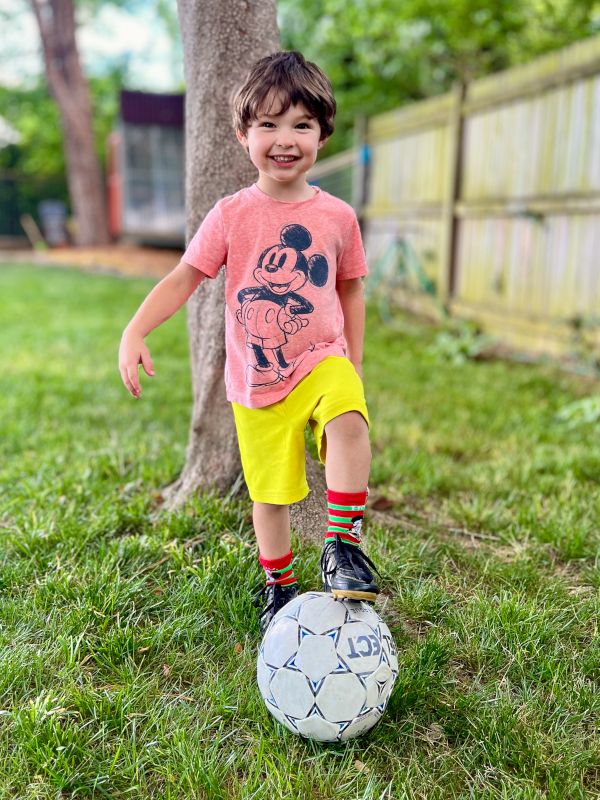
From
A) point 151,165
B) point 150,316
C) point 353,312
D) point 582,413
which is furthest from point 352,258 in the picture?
point 151,165

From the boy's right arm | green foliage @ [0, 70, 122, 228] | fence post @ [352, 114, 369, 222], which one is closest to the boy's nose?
the boy's right arm

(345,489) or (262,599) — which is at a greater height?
(345,489)

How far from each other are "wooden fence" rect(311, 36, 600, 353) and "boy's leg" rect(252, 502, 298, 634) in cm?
441

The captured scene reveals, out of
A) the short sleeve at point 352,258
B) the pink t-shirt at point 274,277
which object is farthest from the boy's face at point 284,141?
the short sleeve at point 352,258

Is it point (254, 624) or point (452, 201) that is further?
point (452, 201)

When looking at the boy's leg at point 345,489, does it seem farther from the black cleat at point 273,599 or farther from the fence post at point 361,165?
the fence post at point 361,165

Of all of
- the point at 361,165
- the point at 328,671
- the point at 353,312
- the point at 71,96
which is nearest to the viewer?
the point at 328,671

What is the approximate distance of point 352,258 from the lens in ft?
7.22

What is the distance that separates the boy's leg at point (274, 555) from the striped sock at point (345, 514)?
29cm

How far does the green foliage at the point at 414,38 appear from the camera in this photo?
41.1 ft

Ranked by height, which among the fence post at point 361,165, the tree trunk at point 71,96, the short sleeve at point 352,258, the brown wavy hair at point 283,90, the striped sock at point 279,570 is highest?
the tree trunk at point 71,96

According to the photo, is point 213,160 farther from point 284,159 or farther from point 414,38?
point 414,38

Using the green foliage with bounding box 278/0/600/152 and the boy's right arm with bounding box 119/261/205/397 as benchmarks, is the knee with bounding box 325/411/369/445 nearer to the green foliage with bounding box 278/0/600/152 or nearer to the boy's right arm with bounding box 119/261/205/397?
the boy's right arm with bounding box 119/261/205/397

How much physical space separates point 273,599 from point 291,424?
580 mm
